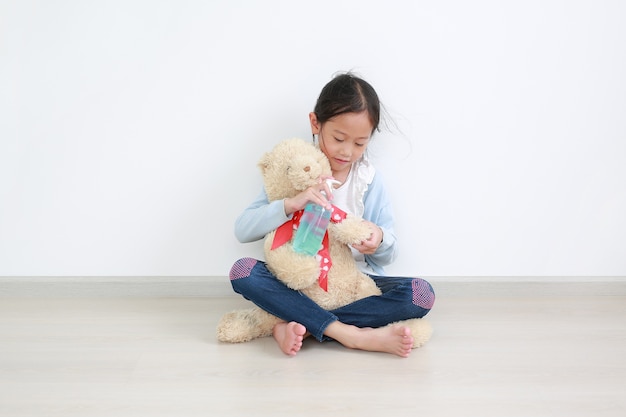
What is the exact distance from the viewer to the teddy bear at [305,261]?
56.2 inches

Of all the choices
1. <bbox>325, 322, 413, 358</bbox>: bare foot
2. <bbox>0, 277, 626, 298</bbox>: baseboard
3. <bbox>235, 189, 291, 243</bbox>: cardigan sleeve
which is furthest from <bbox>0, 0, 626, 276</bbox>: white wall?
<bbox>325, 322, 413, 358</bbox>: bare foot

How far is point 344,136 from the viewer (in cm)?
149

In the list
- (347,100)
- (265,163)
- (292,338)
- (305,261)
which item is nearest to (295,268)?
(305,261)

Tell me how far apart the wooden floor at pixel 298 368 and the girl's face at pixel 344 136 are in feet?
1.42

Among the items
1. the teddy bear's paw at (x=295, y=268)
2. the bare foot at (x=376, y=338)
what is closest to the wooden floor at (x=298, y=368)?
the bare foot at (x=376, y=338)

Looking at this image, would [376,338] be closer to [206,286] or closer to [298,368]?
[298,368]

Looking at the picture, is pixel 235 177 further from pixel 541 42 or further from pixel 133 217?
pixel 541 42

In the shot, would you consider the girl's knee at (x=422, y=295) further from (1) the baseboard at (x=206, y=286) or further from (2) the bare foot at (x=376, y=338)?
(1) the baseboard at (x=206, y=286)

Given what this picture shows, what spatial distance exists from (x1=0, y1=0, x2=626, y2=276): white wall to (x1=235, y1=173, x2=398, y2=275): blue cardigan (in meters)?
0.12

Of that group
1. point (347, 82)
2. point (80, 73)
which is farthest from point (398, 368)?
point (80, 73)

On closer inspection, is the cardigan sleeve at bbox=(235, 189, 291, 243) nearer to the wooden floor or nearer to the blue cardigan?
the blue cardigan

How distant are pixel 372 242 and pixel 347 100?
33 cm

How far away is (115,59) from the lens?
1.67m

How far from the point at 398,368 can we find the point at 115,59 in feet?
3.44
